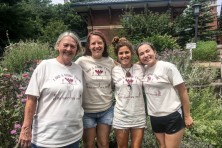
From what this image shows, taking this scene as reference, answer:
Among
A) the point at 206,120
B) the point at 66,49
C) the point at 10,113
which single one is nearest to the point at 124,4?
the point at 206,120

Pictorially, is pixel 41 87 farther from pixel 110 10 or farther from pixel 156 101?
pixel 110 10

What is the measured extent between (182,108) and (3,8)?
13.8m

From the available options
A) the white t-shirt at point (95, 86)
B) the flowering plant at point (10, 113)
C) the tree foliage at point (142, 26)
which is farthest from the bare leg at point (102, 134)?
the tree foliage at point (142, 26)

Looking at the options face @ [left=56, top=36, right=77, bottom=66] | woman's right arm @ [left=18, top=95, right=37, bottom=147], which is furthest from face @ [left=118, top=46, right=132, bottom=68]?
woman's right arm @ [left=18, top=95, right=37, bottom=147]

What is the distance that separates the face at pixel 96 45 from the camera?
11.4 feet

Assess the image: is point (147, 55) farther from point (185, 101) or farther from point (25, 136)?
point (25, 136)

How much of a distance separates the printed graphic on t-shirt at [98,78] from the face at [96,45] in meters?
0.17

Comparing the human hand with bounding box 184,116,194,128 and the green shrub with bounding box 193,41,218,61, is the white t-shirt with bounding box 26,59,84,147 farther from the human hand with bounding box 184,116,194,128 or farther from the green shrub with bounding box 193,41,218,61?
the green shrub with bounding box 193,41,218,61

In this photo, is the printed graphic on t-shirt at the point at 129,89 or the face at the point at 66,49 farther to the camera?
the printed graphic on t-shirt at the point at 129,89

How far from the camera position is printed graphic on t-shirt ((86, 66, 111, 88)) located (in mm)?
3449

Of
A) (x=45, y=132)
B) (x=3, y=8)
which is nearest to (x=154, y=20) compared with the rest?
(x=3, y=8)

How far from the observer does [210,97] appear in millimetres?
6062

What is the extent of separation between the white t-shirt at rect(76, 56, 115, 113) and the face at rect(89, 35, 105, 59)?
0.12 m

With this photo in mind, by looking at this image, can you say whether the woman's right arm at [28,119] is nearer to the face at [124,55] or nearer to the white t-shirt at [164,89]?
the face at [124,55]
